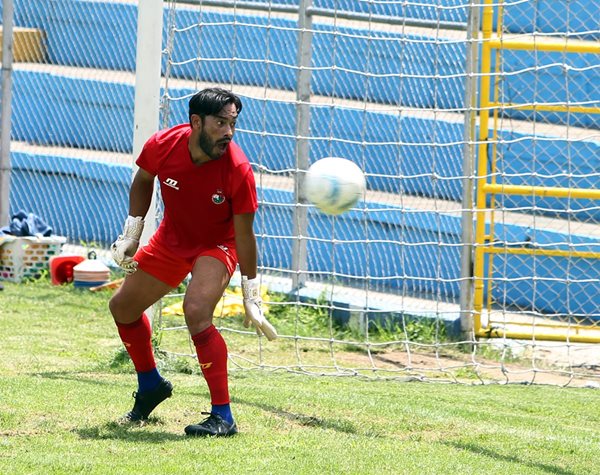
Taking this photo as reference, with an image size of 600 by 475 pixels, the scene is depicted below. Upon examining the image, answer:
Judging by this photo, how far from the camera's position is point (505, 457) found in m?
5.76

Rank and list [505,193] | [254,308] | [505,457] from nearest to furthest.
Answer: [505,457]
[254,308]
[505,193]

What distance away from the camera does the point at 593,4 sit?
11.7 meters

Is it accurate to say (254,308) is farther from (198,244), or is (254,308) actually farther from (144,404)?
(144,404)

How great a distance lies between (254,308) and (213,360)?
346 mm

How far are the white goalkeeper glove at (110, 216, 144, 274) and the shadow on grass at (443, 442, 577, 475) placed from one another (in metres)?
1.92

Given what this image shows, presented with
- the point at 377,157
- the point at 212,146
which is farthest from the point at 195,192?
the point at 377,157

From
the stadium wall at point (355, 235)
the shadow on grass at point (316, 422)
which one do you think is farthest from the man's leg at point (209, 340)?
the stadium wall at point (355, 235)

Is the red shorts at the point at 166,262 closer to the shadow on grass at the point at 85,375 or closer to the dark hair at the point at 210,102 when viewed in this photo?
the dark hair at the point at 210,102

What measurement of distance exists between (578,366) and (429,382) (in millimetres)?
1593

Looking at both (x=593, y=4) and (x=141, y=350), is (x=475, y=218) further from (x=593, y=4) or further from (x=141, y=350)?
(x=141, y=350)

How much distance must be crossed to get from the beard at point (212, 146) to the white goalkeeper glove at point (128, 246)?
647 mm

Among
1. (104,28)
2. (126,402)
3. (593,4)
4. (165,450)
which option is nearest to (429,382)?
(126,402)

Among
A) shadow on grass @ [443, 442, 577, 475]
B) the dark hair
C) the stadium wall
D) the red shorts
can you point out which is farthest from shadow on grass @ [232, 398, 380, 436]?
the stadium wall

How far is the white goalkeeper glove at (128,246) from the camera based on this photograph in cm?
622
